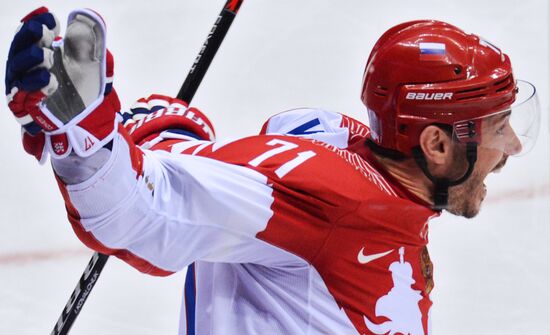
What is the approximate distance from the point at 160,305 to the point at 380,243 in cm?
120

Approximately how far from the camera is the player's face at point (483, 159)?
1.80 metres

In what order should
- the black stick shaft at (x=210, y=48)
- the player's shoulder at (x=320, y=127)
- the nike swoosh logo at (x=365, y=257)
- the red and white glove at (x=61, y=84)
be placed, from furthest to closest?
the black stick shaft at (x=210, y=48), the player's shoulder at (x=320, y=127), the nike swoosh logo at (x=365, y=257), the red and white glove at (x=61, y=84)

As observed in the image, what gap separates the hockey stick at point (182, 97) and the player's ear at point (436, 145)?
77cm

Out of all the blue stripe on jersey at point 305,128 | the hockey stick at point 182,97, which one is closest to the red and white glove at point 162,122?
the blue stripe on jersey at point 305,128

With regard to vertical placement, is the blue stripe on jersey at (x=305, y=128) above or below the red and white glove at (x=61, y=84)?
below

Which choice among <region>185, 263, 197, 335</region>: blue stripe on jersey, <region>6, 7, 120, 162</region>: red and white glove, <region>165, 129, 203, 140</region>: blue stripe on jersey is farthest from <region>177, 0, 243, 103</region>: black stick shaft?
<region>6, 7, 120, 162</region>: red and white glove

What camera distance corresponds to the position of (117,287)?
2799mm

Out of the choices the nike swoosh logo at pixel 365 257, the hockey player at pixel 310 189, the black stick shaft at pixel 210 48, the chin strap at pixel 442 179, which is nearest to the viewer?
the hockey player at pixel 310 189

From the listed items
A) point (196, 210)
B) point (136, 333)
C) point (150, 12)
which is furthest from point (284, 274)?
point (150, 12)

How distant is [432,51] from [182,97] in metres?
0.80

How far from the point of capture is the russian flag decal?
1.75m

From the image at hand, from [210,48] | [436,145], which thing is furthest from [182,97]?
[436,145]

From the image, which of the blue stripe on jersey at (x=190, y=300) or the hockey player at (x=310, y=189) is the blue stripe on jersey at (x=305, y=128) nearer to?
the hockey player at (x=310, y=189)

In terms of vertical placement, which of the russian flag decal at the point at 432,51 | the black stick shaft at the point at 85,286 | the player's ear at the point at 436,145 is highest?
the russian flag decal at the point at 432,51
